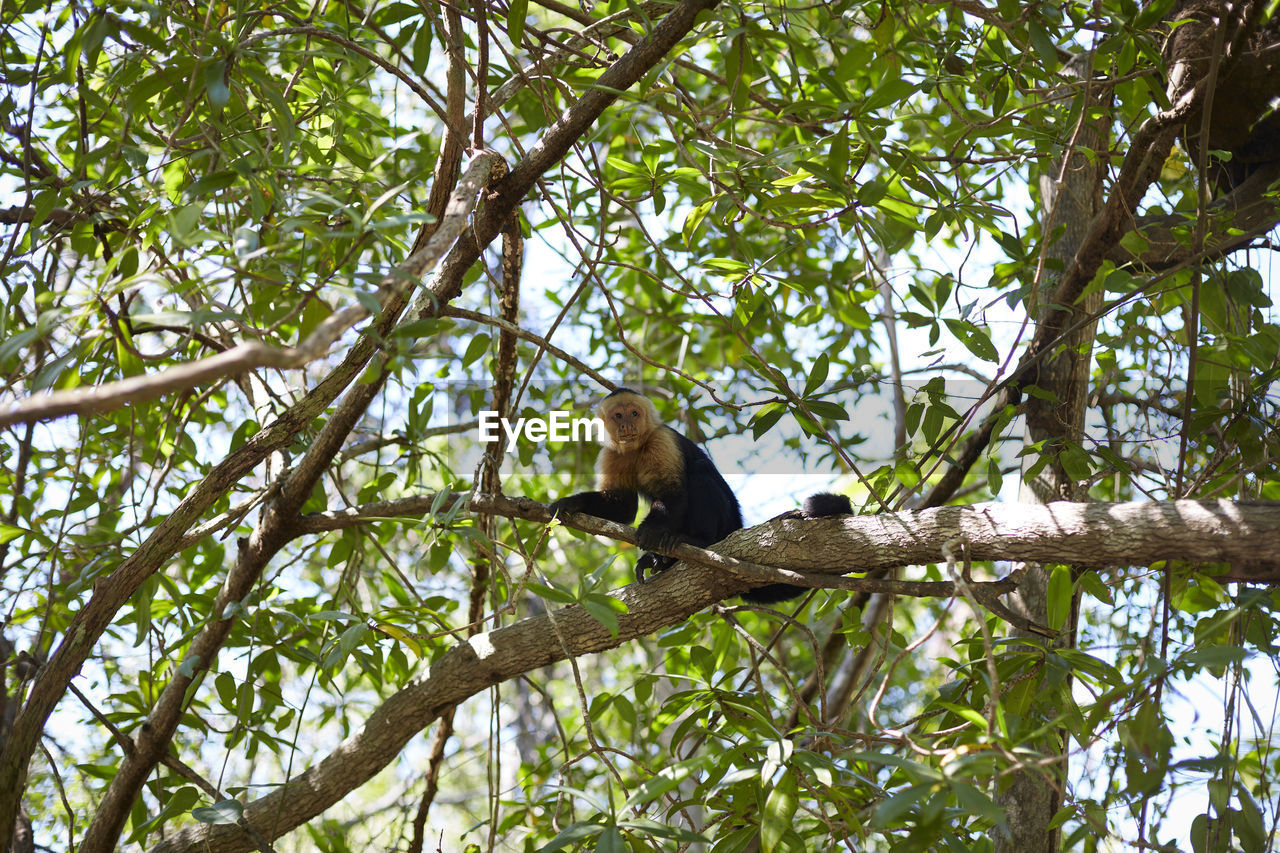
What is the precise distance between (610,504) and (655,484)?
0.28 meters

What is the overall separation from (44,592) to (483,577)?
220 centimetres

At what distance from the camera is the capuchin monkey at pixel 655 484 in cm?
411

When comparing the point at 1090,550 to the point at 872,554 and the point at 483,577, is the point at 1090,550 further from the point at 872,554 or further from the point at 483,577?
the point at 483,577

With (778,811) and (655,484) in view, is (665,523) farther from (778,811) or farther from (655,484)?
(778,811)

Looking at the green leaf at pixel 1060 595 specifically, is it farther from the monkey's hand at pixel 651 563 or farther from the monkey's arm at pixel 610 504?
the monkey's arm at pixel 610 504

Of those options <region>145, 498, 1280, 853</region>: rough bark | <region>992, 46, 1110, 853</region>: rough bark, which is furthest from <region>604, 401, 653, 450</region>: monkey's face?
<region>992, 46, 1110, 853</region>: rough bark

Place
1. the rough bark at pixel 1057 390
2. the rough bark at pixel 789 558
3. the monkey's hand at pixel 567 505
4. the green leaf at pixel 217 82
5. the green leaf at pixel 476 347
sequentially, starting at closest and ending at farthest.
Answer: the green leaf at pixel 217 82, the rough bark at pixel 789 558, the rough bark at pixel 1057 390, the monkey's hand at pixel 567 505, the green leaf at pixel 476 347

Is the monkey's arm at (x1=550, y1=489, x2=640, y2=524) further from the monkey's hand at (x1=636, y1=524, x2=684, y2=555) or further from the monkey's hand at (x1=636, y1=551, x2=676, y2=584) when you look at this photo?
the monkey's hand at (x1=636, y1=524, x2=684, y2=555)

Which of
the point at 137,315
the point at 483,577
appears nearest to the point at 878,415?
the point at 483,577

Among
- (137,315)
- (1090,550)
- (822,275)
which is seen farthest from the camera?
(822,275)

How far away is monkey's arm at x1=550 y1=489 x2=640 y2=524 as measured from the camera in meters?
4.31

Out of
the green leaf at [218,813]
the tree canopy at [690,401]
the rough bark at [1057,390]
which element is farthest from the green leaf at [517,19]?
the green leaf at [218,813]

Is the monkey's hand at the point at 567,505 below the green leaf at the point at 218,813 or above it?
above

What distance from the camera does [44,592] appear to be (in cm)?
465
